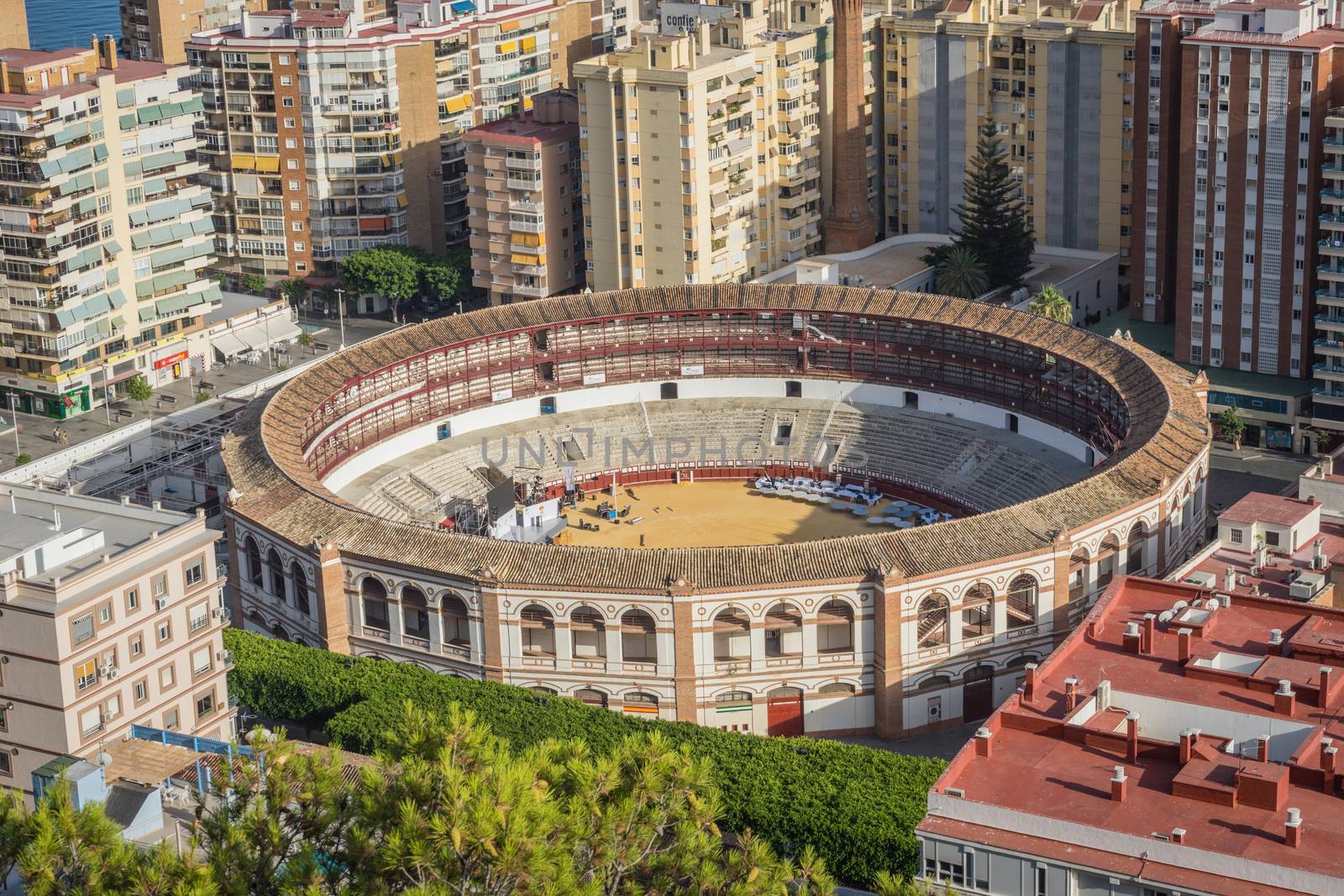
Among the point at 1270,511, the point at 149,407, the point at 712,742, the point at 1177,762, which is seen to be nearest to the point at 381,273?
the point at 149,407

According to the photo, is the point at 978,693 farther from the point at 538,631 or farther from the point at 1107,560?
the point at 538,631

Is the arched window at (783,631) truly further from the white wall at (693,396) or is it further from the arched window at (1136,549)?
the white wall at (693,396)

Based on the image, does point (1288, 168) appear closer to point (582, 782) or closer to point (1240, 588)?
point (1240, 588)

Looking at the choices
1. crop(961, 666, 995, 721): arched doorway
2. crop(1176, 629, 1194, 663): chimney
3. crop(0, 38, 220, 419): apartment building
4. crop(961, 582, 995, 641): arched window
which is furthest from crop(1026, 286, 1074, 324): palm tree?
crop(0, 38, 220, 419): apartment building

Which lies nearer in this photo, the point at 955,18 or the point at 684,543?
the point at 684,543

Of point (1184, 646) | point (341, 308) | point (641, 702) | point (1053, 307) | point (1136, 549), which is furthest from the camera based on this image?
point (341, 308)

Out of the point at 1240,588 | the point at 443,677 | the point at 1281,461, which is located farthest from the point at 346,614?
the point at 1281,461
